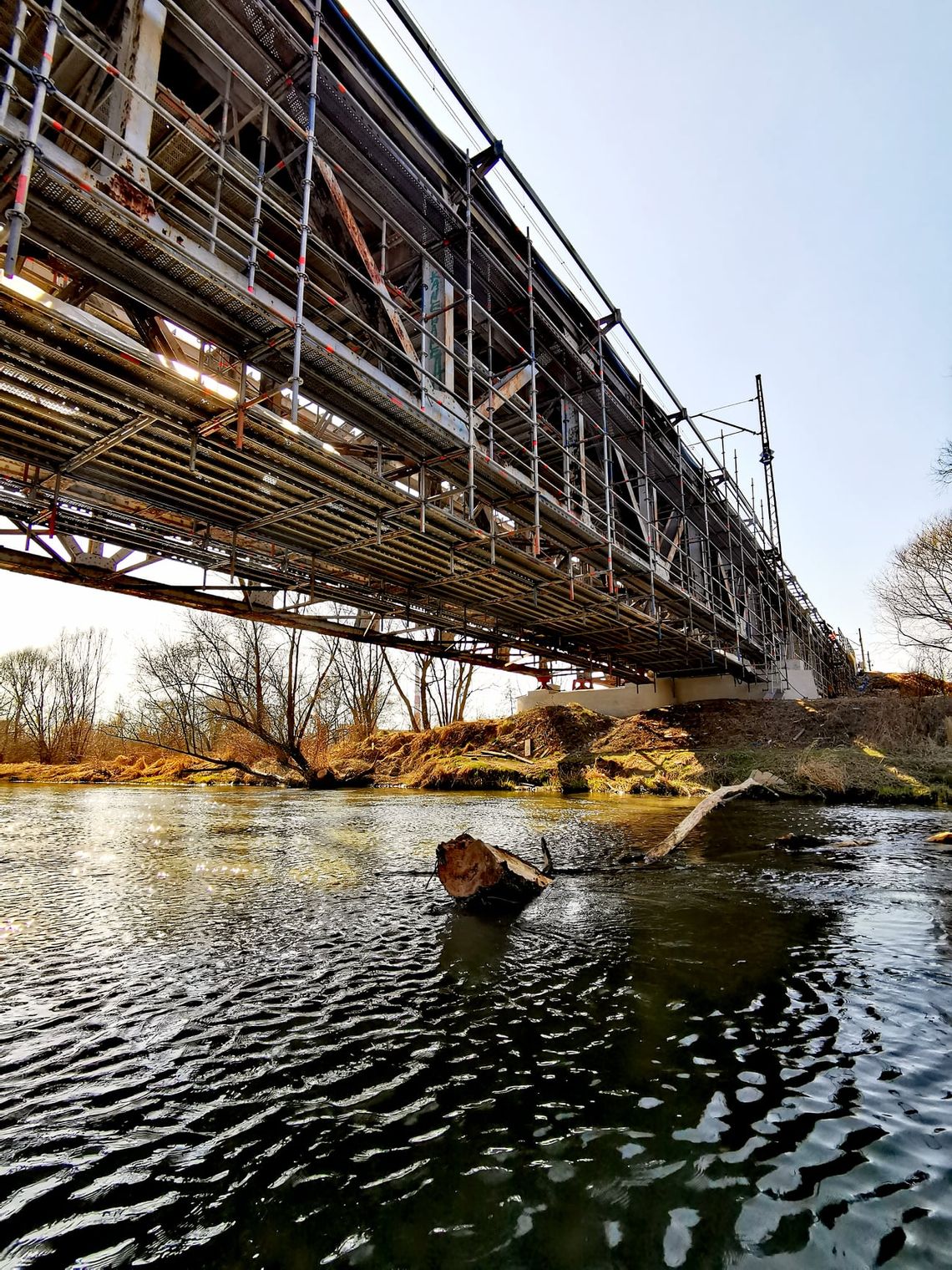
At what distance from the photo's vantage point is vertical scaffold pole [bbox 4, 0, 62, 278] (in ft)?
13.6

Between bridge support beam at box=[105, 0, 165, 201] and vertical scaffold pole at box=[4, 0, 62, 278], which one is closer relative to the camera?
→ vertical scaffold pole at box=[4, 0, 62, 278]

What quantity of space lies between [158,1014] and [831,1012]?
380 centimetres

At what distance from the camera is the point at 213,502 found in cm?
919

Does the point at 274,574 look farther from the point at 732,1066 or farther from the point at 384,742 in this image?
the point at 384,742

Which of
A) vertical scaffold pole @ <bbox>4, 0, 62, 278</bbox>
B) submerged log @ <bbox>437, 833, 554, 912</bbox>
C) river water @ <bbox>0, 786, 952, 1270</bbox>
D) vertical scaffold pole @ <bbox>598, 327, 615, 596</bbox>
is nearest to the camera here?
river water @ <bbox>0, 786, 952, 1270</bbox>

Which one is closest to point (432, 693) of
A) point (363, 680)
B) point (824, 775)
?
point (363, 680)

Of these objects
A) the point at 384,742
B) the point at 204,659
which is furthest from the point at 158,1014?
the point at 204,659

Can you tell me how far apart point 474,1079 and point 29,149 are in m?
6.55

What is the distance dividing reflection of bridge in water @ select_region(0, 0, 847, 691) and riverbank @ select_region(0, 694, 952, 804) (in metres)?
5.68

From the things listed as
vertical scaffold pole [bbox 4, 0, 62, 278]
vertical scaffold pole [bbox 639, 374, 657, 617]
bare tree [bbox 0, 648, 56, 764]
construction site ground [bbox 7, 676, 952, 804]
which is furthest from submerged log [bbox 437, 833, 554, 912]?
bare tree [bbox 0, 648, 56, 764]

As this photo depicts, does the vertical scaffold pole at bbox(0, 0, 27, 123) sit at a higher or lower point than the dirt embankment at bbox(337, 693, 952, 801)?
higher

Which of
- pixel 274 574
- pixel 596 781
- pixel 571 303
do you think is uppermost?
pixel 571 303

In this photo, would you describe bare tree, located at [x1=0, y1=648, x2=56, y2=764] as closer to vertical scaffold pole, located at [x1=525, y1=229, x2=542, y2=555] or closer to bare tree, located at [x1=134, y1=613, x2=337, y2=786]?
bare tree, located at [x1=134, y1=613, x2=337, y2=786]

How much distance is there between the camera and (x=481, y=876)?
5.82 meters
